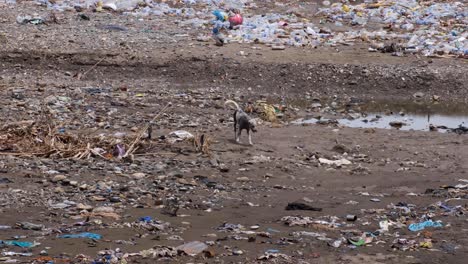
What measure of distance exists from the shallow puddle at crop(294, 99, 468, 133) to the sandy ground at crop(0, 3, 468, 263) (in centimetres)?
26

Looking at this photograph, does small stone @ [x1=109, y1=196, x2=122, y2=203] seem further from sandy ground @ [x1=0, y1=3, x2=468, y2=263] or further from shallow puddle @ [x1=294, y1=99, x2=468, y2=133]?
shallow puddle @ [x1=294, y1=99, x2=468, y2=133]

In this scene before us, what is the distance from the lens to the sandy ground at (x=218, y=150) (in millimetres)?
5746

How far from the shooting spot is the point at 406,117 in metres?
10.9

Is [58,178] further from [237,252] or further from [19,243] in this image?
[237,252]

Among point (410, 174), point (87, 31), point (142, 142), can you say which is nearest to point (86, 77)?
point (87, 31)

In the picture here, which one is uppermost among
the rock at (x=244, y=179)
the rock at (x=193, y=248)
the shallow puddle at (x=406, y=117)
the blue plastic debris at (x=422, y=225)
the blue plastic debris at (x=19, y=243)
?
the blue plastic debris at (x=19, y=243)

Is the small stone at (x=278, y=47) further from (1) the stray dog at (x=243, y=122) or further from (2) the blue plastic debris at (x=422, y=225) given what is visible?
(2) the blue plastic debris at (x=422, y=225)

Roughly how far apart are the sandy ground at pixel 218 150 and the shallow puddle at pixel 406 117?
26 centimetres

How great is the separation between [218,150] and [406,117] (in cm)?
347

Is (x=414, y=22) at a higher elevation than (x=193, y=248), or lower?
higher

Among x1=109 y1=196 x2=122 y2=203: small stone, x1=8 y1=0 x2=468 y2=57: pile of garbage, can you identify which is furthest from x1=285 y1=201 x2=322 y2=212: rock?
x1=8 y1=0 x2=468 y2=57: pile of garbage

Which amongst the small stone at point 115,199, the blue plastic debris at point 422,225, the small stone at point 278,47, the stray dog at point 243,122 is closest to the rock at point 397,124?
the stray dog at point 243,122

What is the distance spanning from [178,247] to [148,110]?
483 centimetres

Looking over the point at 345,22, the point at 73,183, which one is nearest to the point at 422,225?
the point at 73,183
